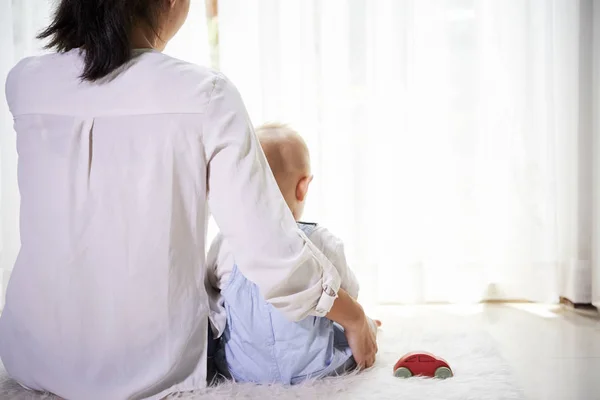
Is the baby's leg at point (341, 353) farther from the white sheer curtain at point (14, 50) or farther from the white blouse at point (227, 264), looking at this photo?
the white sheer curtain at point (14, 50)

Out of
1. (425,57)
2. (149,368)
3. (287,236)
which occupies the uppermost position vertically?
(425,57)

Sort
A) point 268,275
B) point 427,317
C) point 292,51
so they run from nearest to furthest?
point 268,275 → point 427,317 → point 292,51

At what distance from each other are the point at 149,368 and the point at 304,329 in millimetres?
308

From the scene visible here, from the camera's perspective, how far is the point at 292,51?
2.30m

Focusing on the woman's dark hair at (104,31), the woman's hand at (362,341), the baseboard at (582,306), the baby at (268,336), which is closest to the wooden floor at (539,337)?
the baseboard at (582,306)

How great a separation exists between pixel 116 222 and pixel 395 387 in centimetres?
60

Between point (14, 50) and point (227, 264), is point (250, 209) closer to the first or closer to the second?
point (227, 264)

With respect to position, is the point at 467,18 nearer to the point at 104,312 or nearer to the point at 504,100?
the point at 504,100

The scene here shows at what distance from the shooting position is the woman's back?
46.2 inches

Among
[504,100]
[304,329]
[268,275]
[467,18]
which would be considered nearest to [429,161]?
[504,100]

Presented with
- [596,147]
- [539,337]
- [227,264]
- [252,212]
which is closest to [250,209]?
[252,212]

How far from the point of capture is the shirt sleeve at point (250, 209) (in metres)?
1.16

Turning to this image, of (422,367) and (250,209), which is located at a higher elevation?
(250,209)

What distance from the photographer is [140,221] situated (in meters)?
1.18
